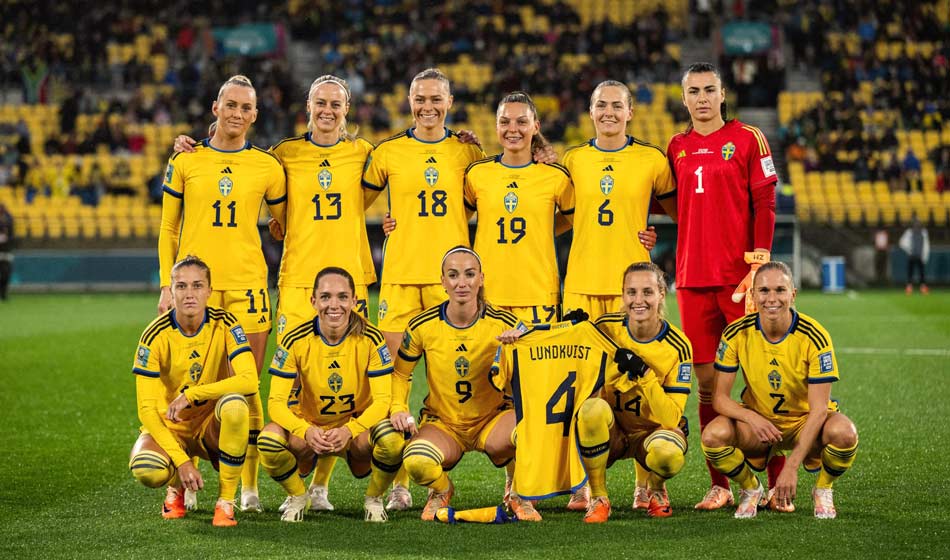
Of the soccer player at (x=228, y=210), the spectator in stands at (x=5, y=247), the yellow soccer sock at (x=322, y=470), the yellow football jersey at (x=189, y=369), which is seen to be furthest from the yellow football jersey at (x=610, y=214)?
the spectator in stands at (x=5, y=247)

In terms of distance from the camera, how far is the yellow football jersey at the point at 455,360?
581cm

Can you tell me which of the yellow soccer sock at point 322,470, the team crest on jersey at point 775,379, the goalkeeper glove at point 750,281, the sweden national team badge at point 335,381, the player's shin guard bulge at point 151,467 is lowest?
the yellow soccer sock at point 322,470

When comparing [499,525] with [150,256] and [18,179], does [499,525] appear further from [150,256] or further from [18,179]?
[18,179]

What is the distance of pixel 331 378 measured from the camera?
18.9 feet

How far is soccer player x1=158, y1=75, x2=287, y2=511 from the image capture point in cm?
622

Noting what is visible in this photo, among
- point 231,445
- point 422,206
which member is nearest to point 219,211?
point 422,206

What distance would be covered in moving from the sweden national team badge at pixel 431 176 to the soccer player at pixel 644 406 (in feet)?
4.03

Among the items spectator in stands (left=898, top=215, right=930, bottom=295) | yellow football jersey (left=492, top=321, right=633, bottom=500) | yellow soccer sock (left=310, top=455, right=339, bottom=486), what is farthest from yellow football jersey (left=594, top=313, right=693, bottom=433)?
spectator in stands (left=898, top=215, right=930, bottom=295)

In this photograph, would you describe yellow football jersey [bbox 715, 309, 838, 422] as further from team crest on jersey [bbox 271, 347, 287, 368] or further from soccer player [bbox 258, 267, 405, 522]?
team crest on jersey [bbox 271, 347, 287, 368]

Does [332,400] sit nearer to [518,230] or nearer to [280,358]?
[280,358]

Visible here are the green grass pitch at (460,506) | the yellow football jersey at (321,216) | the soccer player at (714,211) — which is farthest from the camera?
the yellow football jersey at (321,216)

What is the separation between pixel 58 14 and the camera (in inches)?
1209

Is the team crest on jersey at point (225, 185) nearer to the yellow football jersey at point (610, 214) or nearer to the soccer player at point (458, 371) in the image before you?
the soccer player at point (458, 371)

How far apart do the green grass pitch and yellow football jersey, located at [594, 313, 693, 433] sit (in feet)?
1.50
